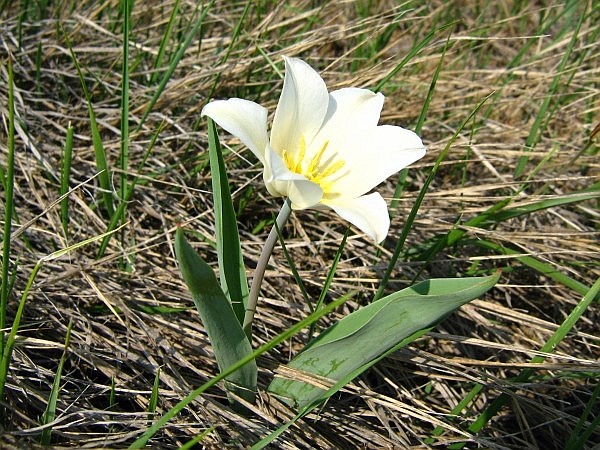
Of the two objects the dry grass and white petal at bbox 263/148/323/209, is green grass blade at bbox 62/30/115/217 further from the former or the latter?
white petal at bbox 263/148/323/209

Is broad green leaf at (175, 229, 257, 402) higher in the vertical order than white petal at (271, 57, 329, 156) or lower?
lower

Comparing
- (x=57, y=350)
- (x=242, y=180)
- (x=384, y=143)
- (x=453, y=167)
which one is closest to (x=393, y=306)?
(x=384, y=143)

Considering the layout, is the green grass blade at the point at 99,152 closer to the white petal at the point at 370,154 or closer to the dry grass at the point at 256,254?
the dry grass at the point at 256,254

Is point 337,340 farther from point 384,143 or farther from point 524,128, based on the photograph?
point 524,128

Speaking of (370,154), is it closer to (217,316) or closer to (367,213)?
(367,213)

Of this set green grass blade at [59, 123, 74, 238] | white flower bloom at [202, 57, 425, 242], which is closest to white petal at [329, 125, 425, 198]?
white flower bloom at [202, 57, 425, 242]

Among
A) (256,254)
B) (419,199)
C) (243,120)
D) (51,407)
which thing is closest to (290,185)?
(243,120)
